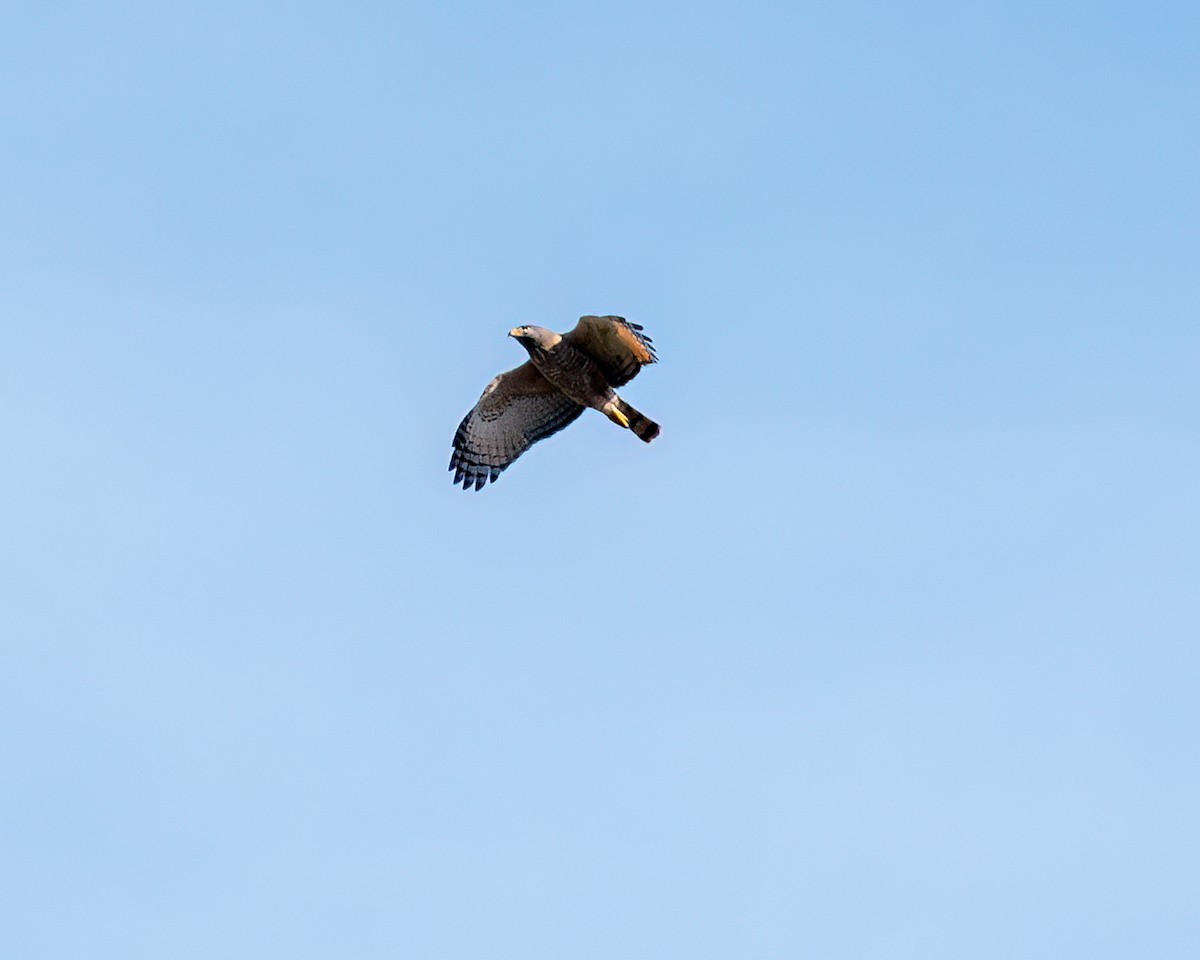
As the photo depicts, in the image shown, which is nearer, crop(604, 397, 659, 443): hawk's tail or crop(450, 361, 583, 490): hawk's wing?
crop(604, 397, 659, 443): hawk's tail

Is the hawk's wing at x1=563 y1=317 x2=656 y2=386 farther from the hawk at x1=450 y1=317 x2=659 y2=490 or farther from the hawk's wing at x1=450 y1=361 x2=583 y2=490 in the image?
the hawk's wing at x1=450 y1=361 x2=583 y2=490

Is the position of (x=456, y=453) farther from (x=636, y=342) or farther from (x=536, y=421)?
(x=636, y=342)

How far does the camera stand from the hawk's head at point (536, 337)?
1485cm

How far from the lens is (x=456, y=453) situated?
A: 1688 cm

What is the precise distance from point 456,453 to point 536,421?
91 cm

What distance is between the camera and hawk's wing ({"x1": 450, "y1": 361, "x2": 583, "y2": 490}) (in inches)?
639

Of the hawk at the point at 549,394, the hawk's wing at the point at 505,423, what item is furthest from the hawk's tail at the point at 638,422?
the hawk's wing at the point at 505,423

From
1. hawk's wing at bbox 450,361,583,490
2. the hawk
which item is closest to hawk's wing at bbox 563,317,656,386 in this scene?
the hawk

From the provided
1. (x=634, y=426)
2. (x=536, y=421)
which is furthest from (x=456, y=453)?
(x=634, y=426)

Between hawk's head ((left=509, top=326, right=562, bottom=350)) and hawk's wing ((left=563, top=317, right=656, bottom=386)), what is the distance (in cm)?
12

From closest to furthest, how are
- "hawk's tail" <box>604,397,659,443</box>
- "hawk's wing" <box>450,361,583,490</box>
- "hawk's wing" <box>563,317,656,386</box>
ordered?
"hawk's wing" <box>563,317,656,386</box>
"hawk's tail" <box>604,397,659,443</box>
"hawk's wing" <box>450,361,583,490</box>

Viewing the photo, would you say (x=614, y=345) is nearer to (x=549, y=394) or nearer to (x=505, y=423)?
(x=549, y=394)

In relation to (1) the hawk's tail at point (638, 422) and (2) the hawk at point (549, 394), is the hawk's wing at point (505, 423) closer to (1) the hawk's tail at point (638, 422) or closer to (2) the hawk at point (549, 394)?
(2) the hawk at point (549, 394)

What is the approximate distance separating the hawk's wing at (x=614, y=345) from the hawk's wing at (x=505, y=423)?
1.16 meters
